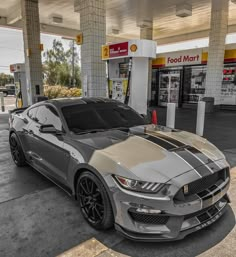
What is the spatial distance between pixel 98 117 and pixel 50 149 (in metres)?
0.83

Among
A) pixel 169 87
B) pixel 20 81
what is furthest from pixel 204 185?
pixel 169 87

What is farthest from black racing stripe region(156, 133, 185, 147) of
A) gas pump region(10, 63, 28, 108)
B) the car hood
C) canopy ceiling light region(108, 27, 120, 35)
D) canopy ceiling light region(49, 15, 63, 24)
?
canopy ceiling light region(108, 27, 120, 35)

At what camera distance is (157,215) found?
2.12 metres

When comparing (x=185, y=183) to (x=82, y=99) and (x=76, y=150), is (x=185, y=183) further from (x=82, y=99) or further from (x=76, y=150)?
(x=82, y=99)

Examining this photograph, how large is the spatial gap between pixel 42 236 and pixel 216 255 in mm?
1769

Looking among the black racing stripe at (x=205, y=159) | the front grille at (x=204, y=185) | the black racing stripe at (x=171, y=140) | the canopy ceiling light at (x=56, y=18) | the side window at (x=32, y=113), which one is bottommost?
the front grille at (x=204, y=185)

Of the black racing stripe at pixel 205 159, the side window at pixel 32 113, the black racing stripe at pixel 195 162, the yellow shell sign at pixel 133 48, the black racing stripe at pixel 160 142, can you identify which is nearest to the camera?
the black racing stripe at pixel 195 162

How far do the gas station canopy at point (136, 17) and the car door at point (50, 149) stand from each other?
9.02 meters

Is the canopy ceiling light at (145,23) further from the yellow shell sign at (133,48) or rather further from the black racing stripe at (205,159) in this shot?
the black racing stripe at (205,159)

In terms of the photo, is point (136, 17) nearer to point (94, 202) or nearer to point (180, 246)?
point (94, 202)

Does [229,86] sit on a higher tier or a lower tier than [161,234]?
higher

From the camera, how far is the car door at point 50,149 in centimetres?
311

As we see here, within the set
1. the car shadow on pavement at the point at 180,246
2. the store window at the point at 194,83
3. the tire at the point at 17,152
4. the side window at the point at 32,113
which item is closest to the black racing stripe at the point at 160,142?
the car shadow on pavement at the point at 180,246

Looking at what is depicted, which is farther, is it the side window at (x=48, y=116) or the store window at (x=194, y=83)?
the store window at (x=194, y=83)
